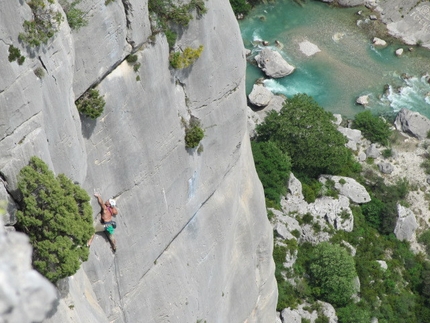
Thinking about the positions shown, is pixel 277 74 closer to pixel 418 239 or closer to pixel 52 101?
pixel 418 239

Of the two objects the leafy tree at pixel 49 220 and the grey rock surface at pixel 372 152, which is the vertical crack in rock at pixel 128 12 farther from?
the grey rock surface at pixel 372 152

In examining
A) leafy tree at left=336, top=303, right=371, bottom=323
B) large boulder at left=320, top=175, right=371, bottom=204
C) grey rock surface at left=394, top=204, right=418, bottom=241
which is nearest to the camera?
leafy tree at left=336, top=303, right=371, bottom=323

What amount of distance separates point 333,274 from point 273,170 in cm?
980

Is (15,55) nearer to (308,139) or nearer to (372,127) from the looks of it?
(308,139)

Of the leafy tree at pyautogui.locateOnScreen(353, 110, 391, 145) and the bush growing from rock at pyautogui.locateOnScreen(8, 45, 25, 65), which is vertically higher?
the bush growing from rock at pyautogui.locateOnScreen(8, 45, 25, 65)

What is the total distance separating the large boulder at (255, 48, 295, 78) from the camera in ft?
226

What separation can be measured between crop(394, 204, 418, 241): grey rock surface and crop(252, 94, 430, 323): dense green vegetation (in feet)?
1.48

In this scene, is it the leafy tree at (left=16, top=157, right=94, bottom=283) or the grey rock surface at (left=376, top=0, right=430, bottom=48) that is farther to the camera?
the grey rock surface at (left=376, top=0, right=430, bottom=48)

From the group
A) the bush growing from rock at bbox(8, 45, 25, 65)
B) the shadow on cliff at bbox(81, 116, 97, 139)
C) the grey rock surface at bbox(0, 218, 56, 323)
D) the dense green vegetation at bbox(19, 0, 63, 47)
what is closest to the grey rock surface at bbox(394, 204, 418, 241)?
the shadow on cliff at bbox(81, 116, 97, 139)

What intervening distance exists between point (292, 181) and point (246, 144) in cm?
2141

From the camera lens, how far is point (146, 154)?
86.4ft

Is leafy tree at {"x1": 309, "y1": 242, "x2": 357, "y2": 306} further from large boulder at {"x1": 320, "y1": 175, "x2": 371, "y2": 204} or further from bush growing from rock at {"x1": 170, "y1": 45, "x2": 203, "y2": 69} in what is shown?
bush growing from rock at {"x1": 170, "y1": 45, "x2": 203, "y2": 69}

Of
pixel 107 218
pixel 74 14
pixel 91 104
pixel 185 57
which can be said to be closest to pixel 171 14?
pixel 185 57

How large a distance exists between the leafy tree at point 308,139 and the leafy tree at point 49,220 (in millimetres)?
38586
